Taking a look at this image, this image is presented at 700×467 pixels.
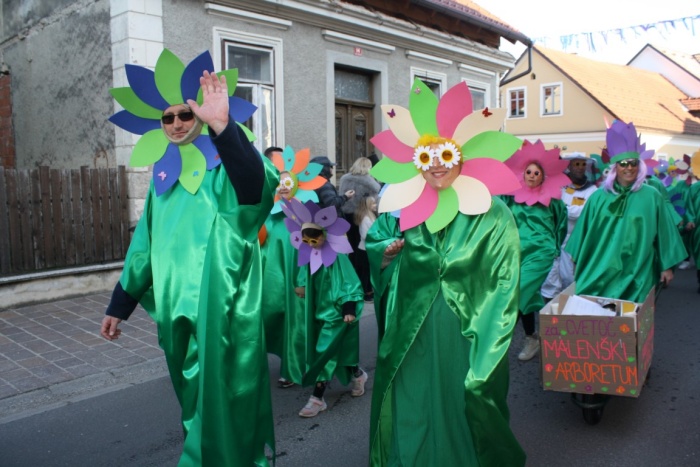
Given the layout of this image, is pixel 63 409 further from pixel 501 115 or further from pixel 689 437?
pixel 689 437

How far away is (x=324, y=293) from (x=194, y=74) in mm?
2054

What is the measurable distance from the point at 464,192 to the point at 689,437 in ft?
7.95

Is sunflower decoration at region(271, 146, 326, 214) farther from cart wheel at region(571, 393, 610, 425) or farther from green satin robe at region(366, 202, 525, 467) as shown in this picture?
cart wheel at region(571, 393, 610, 425)

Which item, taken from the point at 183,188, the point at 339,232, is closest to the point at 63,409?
the point at 339,232

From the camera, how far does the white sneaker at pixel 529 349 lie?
5891 millimetres

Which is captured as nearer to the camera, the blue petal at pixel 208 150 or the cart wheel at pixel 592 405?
the blue petal at pixel 208 150

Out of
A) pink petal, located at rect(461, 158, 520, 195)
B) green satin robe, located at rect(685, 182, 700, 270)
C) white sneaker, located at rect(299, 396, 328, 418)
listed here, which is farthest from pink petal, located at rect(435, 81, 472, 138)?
green satin robe, located at rect(685, 182, 700, 270)

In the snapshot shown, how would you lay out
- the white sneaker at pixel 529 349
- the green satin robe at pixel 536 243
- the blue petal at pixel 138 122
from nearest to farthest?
the blue petal at pixel 138 122, the green satin robe at pixel 536 243, the white sneaker at pixel 529 349

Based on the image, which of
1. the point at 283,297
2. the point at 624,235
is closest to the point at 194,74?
the point at 283,297

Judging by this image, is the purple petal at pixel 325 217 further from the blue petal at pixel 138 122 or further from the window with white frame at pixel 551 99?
the window with white frame at pixel 551 99

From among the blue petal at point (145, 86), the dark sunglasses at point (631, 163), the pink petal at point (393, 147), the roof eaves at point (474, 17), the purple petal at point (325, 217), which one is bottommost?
the purple petal at point (325, 217)

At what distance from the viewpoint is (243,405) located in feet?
8.75

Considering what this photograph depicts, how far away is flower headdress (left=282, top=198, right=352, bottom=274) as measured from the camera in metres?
4.52

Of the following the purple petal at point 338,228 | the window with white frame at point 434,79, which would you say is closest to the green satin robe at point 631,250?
the purple petal at point 338,228
